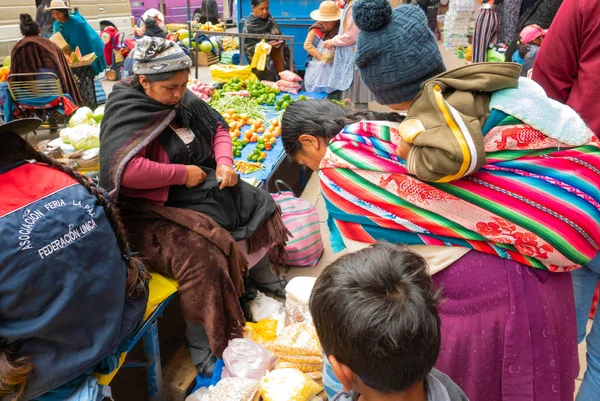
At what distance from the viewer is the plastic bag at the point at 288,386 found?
2.13 metres

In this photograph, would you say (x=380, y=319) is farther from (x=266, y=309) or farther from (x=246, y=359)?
(x=266, y=309)

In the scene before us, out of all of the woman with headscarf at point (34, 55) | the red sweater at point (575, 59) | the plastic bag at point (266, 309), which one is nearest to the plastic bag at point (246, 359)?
the plastic bag at point (266, 309)

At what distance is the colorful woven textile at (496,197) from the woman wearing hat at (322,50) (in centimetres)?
532

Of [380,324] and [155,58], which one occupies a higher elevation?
[155,58]

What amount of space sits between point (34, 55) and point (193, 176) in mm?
4655

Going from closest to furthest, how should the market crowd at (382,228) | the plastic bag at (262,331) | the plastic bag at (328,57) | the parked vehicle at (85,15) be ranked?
the market crowd at (382,228), the plastic bag at (262,331), the plastic bag at (328,57), the parked vehicle at (85,15)

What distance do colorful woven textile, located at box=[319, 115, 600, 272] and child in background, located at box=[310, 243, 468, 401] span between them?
0.81 feet

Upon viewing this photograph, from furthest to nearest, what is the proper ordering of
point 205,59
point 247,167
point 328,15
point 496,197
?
point 205,59
point 328,15
point 247,167
point 496,197

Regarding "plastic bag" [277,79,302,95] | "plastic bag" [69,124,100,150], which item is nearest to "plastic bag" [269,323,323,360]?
"plastic bag" [69,124,100,150]

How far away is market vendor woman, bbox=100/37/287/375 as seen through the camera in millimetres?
2426

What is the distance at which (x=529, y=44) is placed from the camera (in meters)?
4.24

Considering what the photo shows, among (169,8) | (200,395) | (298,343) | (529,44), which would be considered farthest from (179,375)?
(169,8)

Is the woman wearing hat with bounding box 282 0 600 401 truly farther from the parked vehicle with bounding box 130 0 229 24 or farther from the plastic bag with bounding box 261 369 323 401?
the parked vehicle with bounding box 130 0 229 24

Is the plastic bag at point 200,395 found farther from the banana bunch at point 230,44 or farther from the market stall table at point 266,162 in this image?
the banana bunch at point 230,44
